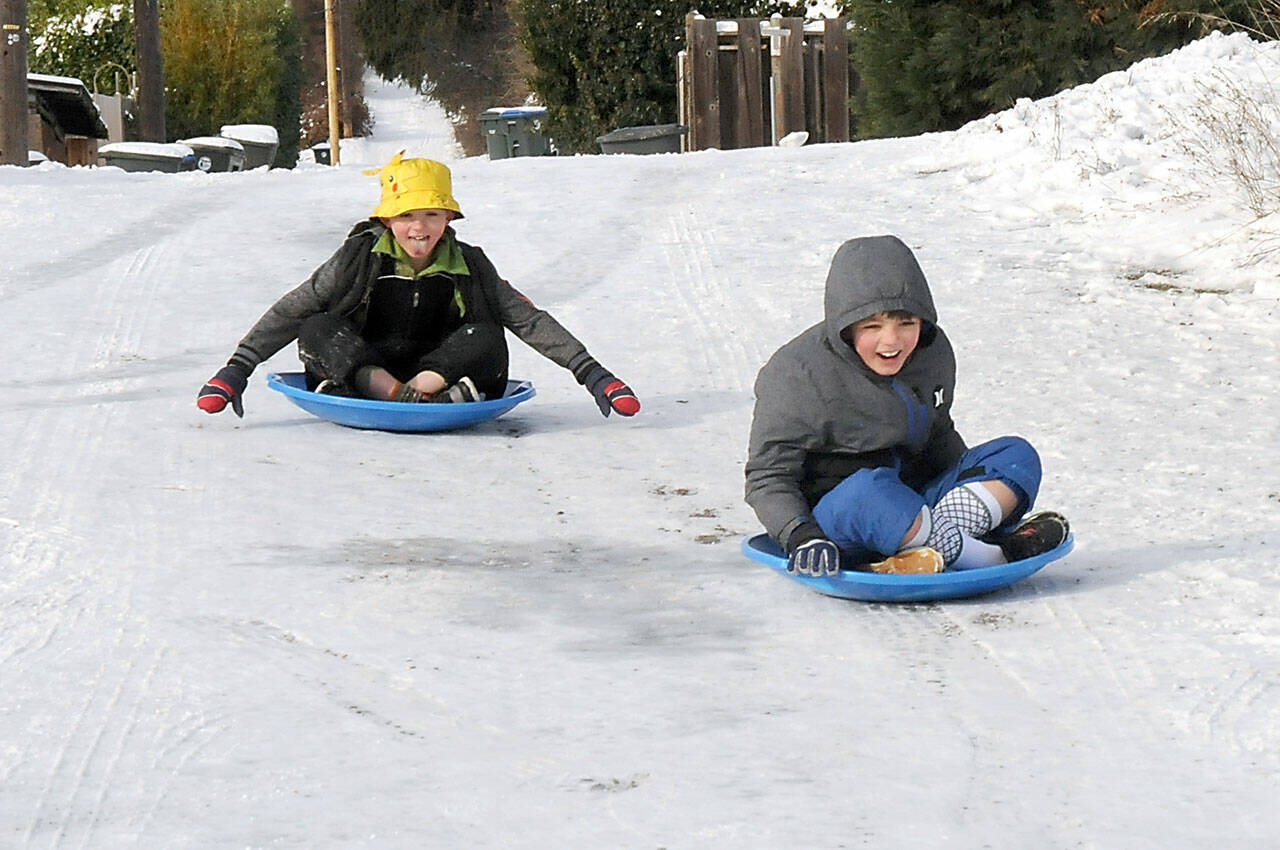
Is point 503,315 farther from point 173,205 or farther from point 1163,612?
point 173,205

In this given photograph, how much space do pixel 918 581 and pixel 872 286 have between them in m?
0.62

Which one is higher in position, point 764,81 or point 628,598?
point 764,81

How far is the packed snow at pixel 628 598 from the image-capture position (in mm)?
2570

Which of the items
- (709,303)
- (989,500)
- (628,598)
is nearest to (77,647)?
(628,598)

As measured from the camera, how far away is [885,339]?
3658mm

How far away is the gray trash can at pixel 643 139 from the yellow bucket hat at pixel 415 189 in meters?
11.0

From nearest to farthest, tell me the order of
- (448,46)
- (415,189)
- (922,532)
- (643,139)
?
1. (922,532)
2. (415,189)
3. (643,139)
4. (448,46)

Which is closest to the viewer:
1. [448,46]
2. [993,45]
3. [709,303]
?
[709,303]

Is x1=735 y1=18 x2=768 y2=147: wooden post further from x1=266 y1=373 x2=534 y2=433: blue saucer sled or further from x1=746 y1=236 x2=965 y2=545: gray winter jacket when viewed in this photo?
x1=746 y1=236 x2=965 y2=545: gray winter jacket

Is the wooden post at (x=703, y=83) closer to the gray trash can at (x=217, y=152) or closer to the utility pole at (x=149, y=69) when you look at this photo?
the gray trash can at (x=217, y=152)

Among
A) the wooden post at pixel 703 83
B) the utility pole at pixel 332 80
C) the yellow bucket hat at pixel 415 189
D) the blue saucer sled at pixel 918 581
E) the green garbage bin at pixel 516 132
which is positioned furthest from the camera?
the utility pole at pixel 332 80

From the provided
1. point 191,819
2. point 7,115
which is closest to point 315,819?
point 191,819

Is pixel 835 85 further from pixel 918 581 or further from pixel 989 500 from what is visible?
pixel 918 581

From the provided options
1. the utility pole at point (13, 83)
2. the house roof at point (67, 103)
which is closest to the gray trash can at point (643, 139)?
the utility pole at point (13, 83)
